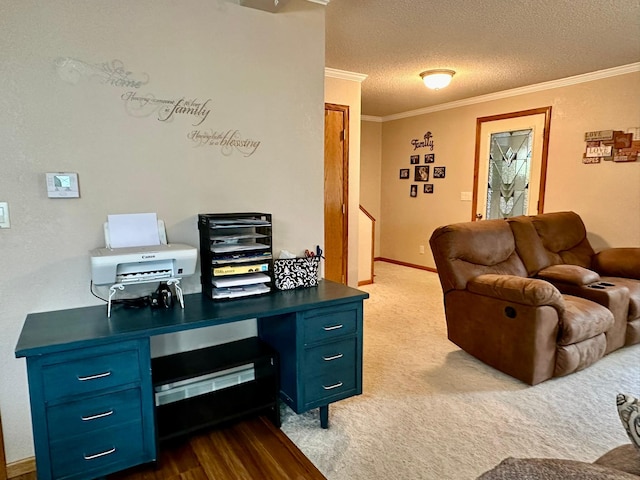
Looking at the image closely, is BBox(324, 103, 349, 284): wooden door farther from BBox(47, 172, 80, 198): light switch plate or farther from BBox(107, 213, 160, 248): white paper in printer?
BBox(47, 172, 80, 198): light switch plate

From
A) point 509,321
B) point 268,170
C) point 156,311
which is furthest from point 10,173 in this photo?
point 509,321

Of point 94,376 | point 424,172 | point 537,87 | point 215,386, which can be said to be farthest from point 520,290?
point 424,172

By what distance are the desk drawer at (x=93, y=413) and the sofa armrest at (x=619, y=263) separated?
153 inches

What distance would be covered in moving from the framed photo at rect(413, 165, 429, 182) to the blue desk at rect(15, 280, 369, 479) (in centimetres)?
442

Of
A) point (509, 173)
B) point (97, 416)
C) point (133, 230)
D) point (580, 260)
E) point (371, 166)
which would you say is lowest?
point (97, 416)

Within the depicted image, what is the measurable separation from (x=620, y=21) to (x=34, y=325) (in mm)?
3906

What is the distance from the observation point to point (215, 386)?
222 centimetres

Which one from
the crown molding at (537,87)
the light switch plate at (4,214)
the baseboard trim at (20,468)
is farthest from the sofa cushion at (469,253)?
the baseboard trim at (20,468)

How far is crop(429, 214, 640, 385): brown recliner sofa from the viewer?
8.57ft

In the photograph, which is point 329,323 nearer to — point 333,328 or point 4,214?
point 333,328

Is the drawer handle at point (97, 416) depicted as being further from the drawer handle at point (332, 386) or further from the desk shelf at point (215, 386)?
the drawer handle at point (332, 386)

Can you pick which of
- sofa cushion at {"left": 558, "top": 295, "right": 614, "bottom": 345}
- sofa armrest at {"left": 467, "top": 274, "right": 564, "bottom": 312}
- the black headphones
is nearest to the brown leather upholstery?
sofa cushion at {"left": 558, "top": 295, "right": 614, "bottom": 345}

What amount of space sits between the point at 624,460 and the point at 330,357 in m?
1.29

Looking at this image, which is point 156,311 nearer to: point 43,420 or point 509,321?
point 43,420
